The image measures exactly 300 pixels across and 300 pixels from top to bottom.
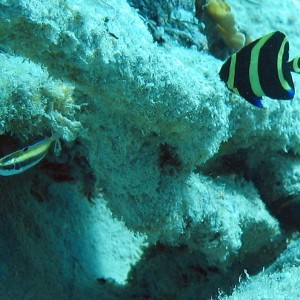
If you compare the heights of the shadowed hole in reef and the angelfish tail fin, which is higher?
the angelfish tail fin

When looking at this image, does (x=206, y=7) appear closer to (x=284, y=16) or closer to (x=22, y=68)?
(x=284, y=16)

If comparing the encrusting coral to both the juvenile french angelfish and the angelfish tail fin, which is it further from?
the juvenile french angelfish

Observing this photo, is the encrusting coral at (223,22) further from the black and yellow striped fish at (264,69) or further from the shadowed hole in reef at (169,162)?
the black and yellow striped fish at (264,69)

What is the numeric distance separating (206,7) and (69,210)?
2.39 meters

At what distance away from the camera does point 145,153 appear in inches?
99.0

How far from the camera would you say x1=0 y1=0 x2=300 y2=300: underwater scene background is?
2012 millimetres

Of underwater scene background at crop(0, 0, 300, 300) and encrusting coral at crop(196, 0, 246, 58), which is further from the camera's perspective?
encrusting coral at crop(196, 0, 246, 58)

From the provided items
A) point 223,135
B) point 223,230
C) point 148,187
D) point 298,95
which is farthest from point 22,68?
point 298,95

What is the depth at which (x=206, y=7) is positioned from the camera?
4066 millimetres

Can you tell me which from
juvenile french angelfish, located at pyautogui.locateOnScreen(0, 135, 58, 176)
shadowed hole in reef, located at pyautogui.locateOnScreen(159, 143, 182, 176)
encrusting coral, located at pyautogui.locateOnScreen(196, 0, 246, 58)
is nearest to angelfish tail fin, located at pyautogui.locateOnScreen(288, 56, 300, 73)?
shadowed hole in reef, located at pyautogui.locateOnScreen(159, 143, 182, 176)

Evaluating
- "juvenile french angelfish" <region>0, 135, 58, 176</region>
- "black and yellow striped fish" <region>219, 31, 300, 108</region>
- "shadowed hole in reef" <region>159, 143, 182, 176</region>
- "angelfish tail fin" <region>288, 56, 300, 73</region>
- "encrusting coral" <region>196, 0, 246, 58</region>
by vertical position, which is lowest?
"juvenile french angelfish" <region>0, 135, 58, 176</region>

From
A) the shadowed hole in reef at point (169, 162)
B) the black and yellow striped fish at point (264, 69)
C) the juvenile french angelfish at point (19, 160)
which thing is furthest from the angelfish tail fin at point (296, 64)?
the juvenile french angelfish at point (19, 160)

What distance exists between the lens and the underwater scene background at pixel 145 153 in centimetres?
201

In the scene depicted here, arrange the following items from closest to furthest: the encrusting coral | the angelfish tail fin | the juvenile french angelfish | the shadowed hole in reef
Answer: the angelfish tail fin → the juvenile french angelfish → the shadowed hole in reef → the encrusting coral
